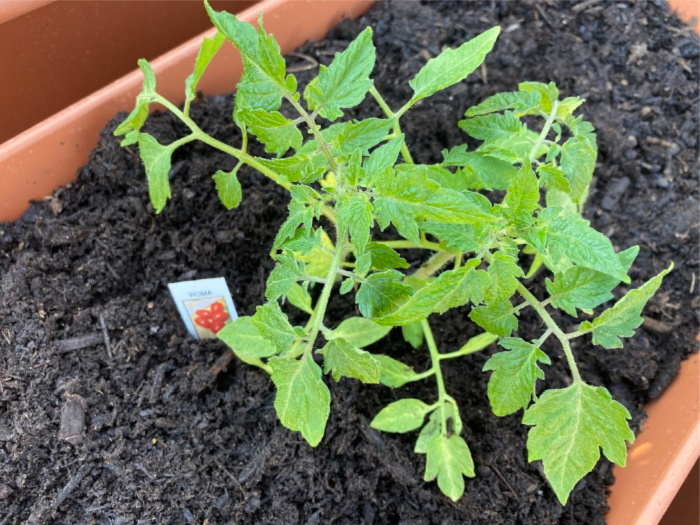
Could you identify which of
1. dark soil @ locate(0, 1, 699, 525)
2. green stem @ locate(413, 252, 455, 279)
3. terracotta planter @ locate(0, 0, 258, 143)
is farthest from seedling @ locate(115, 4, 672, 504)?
terracotta planter @ locate(0, 0, 258, 143)

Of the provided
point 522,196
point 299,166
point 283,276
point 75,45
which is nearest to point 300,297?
point 283,276

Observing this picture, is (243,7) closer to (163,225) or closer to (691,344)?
(163,225)

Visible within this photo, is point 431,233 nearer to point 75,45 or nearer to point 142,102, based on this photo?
point 142,102

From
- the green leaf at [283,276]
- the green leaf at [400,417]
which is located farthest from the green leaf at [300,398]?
the green leaf at [400,417]

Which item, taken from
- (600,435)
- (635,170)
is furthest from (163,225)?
(635,170)

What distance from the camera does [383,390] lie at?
4.54ft

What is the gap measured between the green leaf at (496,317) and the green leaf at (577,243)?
118mm

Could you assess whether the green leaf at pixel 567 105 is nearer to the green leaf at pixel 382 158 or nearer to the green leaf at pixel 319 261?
the green leaf at pixel 382 158

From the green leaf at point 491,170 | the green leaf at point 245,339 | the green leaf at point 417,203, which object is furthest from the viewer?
the green leaf at point 245,339

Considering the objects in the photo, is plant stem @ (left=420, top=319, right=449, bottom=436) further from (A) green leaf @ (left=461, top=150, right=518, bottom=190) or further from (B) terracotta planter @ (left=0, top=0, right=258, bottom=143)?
(B) terracotta planter @ (left=0, top=0, right=258, bottom=143)

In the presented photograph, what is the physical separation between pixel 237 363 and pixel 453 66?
2.54ft

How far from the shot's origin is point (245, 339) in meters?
1.26

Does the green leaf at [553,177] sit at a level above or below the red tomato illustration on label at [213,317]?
above

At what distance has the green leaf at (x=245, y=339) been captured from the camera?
1.24m
